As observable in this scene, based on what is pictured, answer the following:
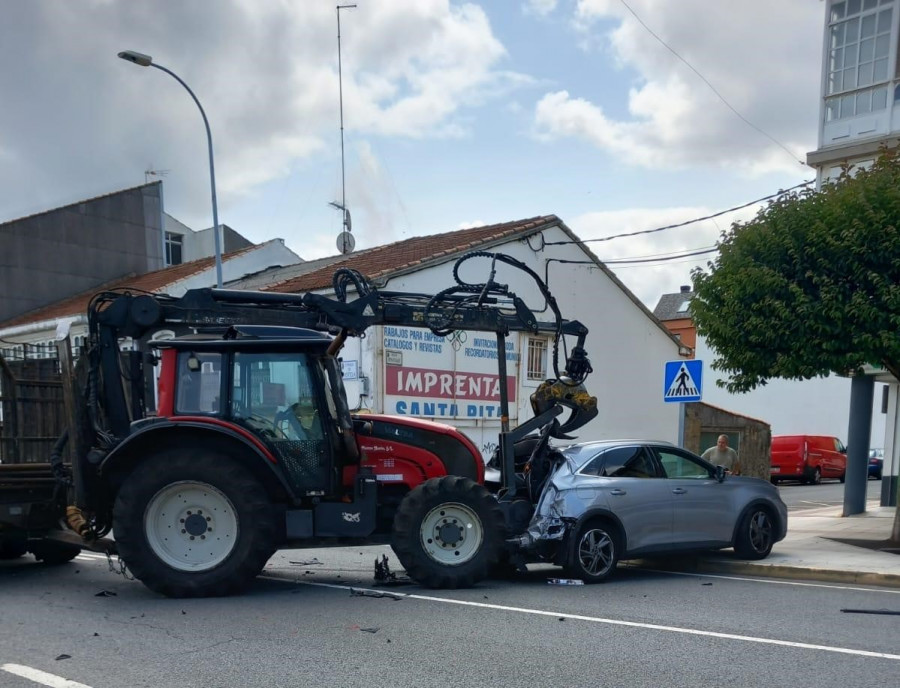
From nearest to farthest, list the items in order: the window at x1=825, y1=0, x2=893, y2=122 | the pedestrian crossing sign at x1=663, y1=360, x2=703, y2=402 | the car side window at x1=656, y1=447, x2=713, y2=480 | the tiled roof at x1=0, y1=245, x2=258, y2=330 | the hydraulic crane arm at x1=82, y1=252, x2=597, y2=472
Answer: the hydraulic crane arm at x1=82, y1=252, x2=597, y2=472 < the car side window at x1=656, y1=447, x2=713, y2=480 < the pedestrian crossing sign at x1=663, y1=360, x2=703, y2=402 < the window at x1=825, y1=0, x2=893, y2=122 < the tiled roof at x1=0, y1=245, x2=258, y2=330

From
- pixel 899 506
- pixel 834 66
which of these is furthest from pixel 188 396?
pixel 834 66

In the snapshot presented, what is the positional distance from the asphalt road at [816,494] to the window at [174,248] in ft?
79.2

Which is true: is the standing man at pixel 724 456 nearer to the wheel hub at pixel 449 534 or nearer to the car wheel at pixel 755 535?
the car wheel at pixel 755 535

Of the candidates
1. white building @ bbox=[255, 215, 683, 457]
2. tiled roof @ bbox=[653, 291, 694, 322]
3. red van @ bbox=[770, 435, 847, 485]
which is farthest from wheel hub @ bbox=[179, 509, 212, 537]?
tiled roof @ bbox=[653, 291, 694, 322]

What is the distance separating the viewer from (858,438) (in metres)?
17.9

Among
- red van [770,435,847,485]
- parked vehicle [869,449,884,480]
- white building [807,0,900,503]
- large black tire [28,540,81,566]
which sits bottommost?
parked vehicle [869,449,884,480]

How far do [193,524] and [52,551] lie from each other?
3041mm

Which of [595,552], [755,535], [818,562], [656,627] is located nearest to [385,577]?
[595,552]

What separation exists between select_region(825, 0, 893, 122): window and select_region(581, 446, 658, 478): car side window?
10.3m

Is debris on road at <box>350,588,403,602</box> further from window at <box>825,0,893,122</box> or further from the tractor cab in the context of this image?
window at <box>825,0,893,122</box>

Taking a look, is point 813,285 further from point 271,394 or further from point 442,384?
point 442,384

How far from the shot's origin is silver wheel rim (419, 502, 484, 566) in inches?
355

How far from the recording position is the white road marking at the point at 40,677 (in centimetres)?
556

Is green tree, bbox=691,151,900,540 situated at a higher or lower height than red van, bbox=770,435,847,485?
higher
